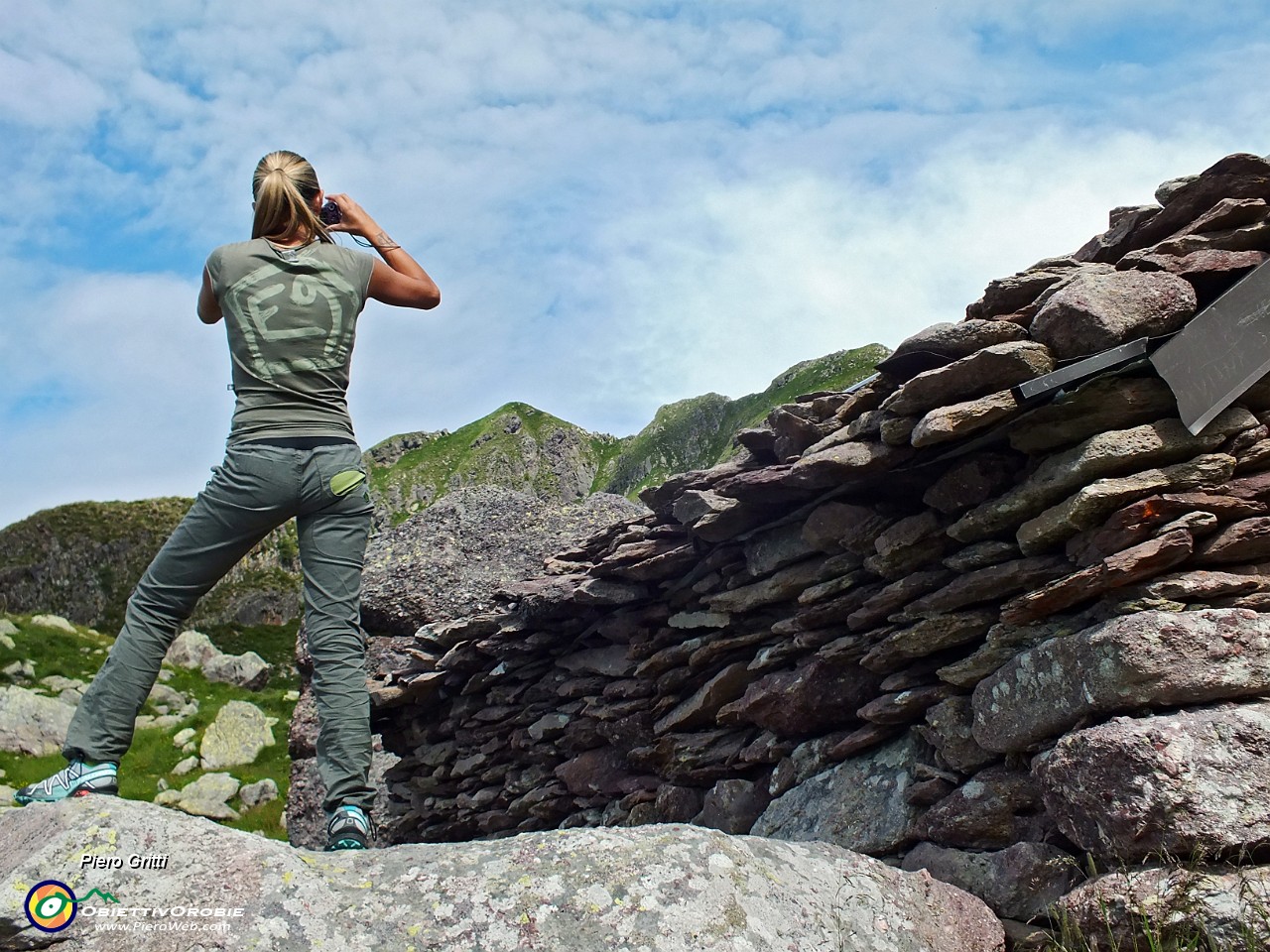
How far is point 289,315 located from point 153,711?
→ 81.0 ft

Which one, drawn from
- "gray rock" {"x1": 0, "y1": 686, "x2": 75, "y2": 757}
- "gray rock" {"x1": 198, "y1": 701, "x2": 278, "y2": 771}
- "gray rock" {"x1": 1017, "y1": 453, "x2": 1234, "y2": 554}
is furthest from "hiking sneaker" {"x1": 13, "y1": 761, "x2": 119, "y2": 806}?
"gray rock" {"x1": 0, "y1": 686, "x2": 75, "y2": 757}

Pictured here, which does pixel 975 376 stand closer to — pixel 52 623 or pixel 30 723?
pixel 30 723

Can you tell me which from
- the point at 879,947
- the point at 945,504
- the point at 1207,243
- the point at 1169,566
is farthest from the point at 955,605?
the point at 1207,243

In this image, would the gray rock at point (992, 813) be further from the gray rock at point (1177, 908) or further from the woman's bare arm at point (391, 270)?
the woman's bare arm at point (391, 270)

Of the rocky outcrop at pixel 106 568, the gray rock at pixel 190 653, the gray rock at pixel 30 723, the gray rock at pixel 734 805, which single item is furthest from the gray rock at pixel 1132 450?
the rocky outcrop at pixel 106 568

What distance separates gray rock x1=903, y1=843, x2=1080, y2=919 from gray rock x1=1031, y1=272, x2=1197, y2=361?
302cm

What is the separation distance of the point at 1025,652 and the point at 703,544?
3495 mm

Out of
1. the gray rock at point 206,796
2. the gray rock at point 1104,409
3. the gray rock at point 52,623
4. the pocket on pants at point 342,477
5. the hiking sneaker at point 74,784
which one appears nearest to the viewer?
the hiking sneaker at point 74,784

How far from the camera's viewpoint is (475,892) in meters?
4.14

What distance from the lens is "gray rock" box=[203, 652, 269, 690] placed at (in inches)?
1215

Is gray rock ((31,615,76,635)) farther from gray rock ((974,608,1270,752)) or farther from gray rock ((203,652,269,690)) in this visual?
gray rock ((974,608,1270,752))

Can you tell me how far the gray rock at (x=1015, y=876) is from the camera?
4.89m

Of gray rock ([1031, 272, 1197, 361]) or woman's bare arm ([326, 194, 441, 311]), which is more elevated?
woman's bare arm ([326, 194, 441, 311])

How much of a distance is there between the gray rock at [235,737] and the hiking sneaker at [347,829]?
1953 cm
